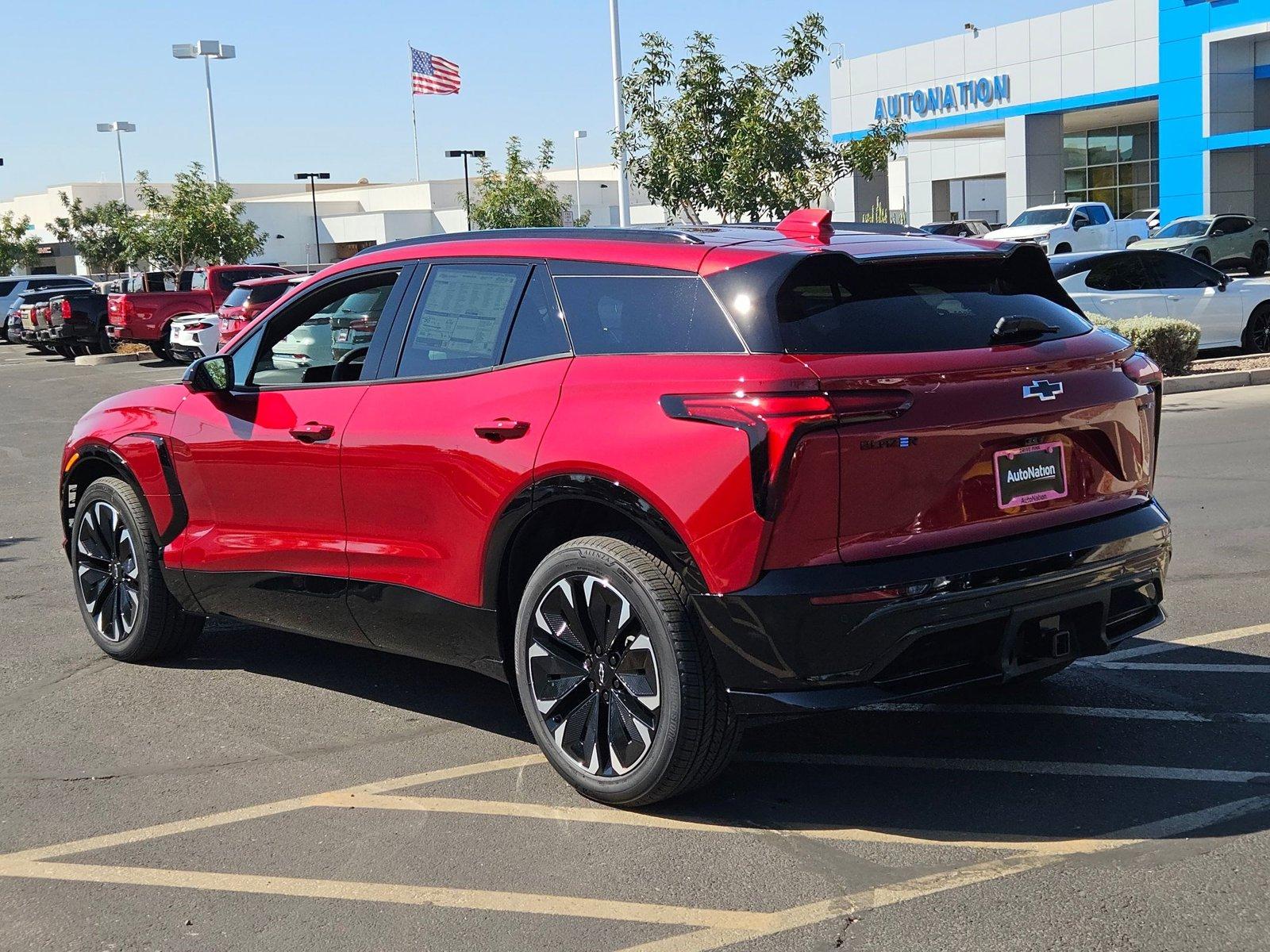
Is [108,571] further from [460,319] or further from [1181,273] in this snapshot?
[1181,273]

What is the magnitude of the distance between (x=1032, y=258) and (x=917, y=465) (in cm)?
119

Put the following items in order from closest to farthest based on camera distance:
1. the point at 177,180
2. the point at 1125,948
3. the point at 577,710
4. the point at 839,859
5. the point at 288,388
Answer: the point at 1125,948
the point at 839,859
the point at 577,710
the point at 288,388
the point at 177,180


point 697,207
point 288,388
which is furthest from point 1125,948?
point 697,207

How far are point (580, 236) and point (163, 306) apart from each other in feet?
88.2

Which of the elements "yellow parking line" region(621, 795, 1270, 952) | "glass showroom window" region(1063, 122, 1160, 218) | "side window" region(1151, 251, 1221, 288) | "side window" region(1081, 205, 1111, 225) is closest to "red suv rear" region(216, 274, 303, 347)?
"side window" region(1151, 251, 1221, 288)

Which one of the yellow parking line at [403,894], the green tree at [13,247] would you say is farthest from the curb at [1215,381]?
the green tree at [13,247]

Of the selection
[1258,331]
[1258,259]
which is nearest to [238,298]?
[1258,331]

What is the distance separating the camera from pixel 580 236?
505 cm

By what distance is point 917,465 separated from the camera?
4.20 metres

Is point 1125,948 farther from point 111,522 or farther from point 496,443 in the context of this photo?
point 111,522

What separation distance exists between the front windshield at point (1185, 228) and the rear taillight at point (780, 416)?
36.2 meters

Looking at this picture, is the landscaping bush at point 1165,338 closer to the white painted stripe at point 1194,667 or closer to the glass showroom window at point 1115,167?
the white painted stripe at point 1194,667

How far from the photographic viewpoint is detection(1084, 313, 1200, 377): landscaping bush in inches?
658

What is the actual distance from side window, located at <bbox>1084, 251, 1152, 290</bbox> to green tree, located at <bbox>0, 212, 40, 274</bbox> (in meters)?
79.4
